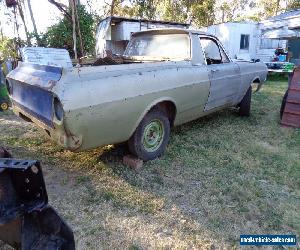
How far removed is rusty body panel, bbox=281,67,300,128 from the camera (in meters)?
5.97

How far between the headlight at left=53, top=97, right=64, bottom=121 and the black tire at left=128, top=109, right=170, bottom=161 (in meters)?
1.11

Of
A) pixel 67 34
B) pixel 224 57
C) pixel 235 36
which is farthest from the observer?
pixel 235 36

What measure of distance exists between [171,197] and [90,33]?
13.8 metres

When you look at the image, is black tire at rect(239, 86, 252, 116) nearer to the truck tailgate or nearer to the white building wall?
the truck tailgate

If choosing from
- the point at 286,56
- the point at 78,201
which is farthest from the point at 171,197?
the point at 286,56

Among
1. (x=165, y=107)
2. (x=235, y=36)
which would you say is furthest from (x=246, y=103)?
(x=235, y=36)

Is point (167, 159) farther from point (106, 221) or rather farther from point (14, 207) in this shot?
point (14, 207)

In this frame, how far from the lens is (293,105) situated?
602 cm

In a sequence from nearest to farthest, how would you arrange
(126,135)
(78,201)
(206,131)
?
(78,201) → (126,135) → (206,131)

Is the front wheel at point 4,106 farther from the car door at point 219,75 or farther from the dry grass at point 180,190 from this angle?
the car door at point 219,75

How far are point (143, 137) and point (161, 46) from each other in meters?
1.91

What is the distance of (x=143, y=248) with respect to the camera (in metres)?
2.67

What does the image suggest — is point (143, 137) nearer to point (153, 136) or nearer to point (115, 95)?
point (153, 136)

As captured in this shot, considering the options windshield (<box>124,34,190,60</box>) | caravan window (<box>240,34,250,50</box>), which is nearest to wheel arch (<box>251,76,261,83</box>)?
windshield (<box>124,34,190,60</box>)
